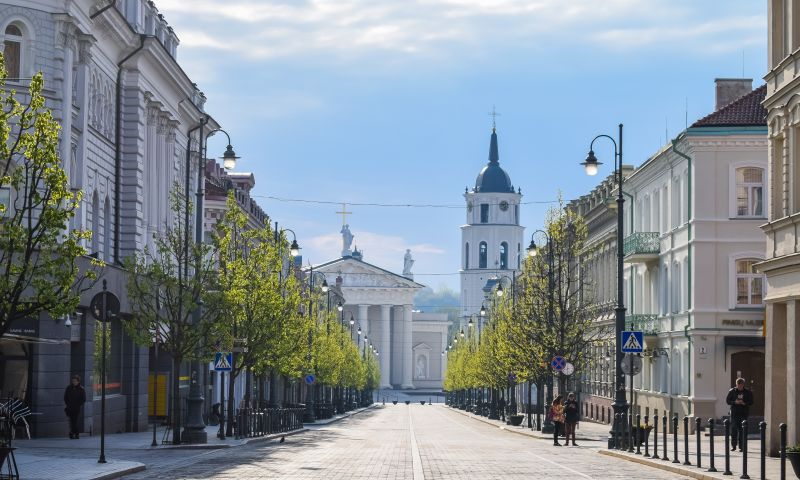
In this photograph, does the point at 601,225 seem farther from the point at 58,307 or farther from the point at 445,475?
the point at 58,307

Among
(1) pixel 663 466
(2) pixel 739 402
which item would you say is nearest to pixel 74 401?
(1) pixel 663 466

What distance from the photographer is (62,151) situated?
4131cm

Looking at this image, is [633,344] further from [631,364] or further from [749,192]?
[749,192]

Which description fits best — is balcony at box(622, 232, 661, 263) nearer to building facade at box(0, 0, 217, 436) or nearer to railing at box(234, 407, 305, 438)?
railing at box(234, 407, 305, 438)

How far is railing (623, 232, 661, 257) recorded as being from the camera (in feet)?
216

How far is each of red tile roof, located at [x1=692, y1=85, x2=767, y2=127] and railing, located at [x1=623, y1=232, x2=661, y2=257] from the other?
8.71m

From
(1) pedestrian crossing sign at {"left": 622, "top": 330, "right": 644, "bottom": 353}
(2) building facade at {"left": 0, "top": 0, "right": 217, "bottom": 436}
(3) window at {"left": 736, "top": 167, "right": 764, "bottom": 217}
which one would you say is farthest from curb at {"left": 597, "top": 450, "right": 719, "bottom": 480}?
→ (3) window at {"left": 736, "top": 167, "right": 764, "bottom": 217}

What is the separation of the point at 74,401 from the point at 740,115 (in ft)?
95.5

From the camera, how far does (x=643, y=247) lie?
66.8 meters

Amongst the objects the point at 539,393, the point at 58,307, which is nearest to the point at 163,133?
the point at 539,393

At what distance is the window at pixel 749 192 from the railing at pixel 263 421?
19260mm

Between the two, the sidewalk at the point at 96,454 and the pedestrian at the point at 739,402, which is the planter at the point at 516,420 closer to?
the sidewalk at the point at 96,454

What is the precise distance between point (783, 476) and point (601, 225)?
192 ft

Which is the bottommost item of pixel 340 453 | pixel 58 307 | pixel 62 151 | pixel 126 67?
pixel 340 453
